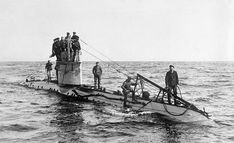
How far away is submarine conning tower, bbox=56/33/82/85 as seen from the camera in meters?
24.5

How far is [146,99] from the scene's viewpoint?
59.7ft

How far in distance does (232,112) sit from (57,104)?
11396 millimetres

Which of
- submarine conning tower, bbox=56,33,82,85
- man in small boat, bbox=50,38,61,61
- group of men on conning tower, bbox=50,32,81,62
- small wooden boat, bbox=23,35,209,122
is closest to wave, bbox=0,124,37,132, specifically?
small wooden boat, bbox=23,35,209,122

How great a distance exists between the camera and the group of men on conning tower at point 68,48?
80.5 ft

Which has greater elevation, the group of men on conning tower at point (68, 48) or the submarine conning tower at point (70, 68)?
the group of men on conning tower at point (68, 48)

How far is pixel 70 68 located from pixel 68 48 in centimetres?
158

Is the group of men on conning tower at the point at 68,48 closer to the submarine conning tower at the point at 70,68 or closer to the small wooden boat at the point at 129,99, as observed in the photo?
the submarine conning tower at the point at 70,68

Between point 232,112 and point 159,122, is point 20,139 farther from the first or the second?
point 232,112

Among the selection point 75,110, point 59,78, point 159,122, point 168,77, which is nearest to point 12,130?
point 75,110

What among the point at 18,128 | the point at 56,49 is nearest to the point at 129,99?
the point at 18,128

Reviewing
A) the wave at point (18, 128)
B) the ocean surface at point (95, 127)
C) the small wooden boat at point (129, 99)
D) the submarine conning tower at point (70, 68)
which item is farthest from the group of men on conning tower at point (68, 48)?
→ the wave at point (18, 128)

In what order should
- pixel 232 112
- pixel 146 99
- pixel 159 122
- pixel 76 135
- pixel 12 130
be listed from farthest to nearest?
pixel 232 112 < pixel 146 99 < pixel 159 122 < pixel 12 130 < pixel 76 135

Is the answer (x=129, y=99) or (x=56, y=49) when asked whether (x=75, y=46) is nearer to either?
(x=56, y=49)

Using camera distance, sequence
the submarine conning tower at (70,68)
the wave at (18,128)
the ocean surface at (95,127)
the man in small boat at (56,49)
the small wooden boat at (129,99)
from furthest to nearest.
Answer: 1. the man in small boat at (56,49)
2. the submarine conning tower at (70,68)
3. the small wooden boat at (129,99)
4. the wave at (18,128)
5. the ocean surface at (95,127)
